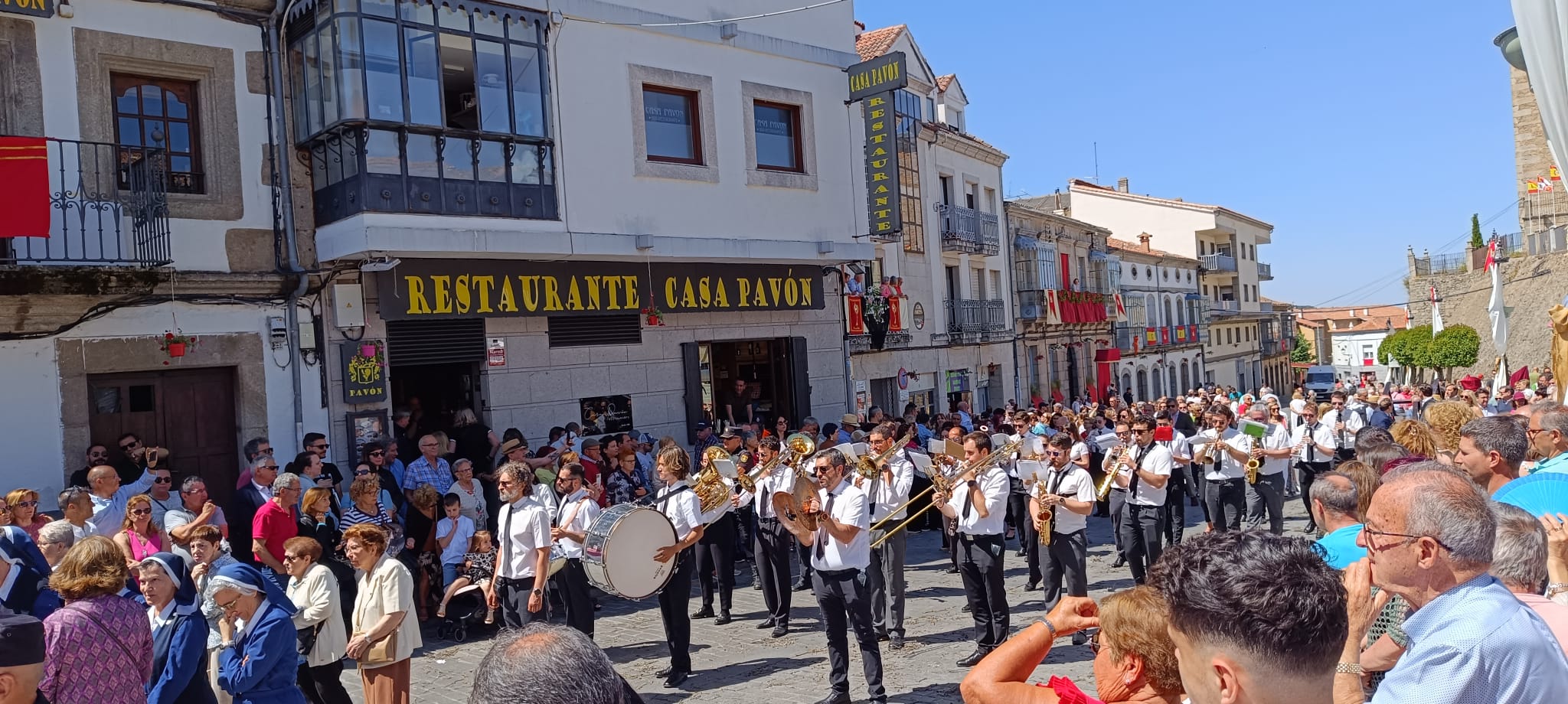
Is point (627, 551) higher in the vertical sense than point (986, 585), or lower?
higher

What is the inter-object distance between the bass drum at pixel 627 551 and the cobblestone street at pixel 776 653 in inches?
32.4

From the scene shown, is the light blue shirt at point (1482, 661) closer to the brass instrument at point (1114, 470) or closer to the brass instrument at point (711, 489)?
the brass instrument at point (711, 489)

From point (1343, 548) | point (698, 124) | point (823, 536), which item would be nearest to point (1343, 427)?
point (698, 124)

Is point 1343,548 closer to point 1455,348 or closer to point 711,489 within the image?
point 711,489

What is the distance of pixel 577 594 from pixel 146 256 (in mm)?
6136

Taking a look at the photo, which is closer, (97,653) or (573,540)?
(97,653)

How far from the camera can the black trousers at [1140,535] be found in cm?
1032

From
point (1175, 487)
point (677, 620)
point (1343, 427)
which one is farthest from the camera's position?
point (1343, 427)

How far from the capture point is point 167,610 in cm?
543

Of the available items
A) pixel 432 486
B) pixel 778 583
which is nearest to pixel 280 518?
pixel 432 486

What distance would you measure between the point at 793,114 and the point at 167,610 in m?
13.0

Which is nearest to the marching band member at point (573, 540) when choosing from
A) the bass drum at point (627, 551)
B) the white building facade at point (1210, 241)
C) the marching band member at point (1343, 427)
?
the bass drum at point (627, 551)

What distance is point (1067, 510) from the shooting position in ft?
29.3

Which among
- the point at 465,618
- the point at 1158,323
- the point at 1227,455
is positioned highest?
the point at 1158,323
